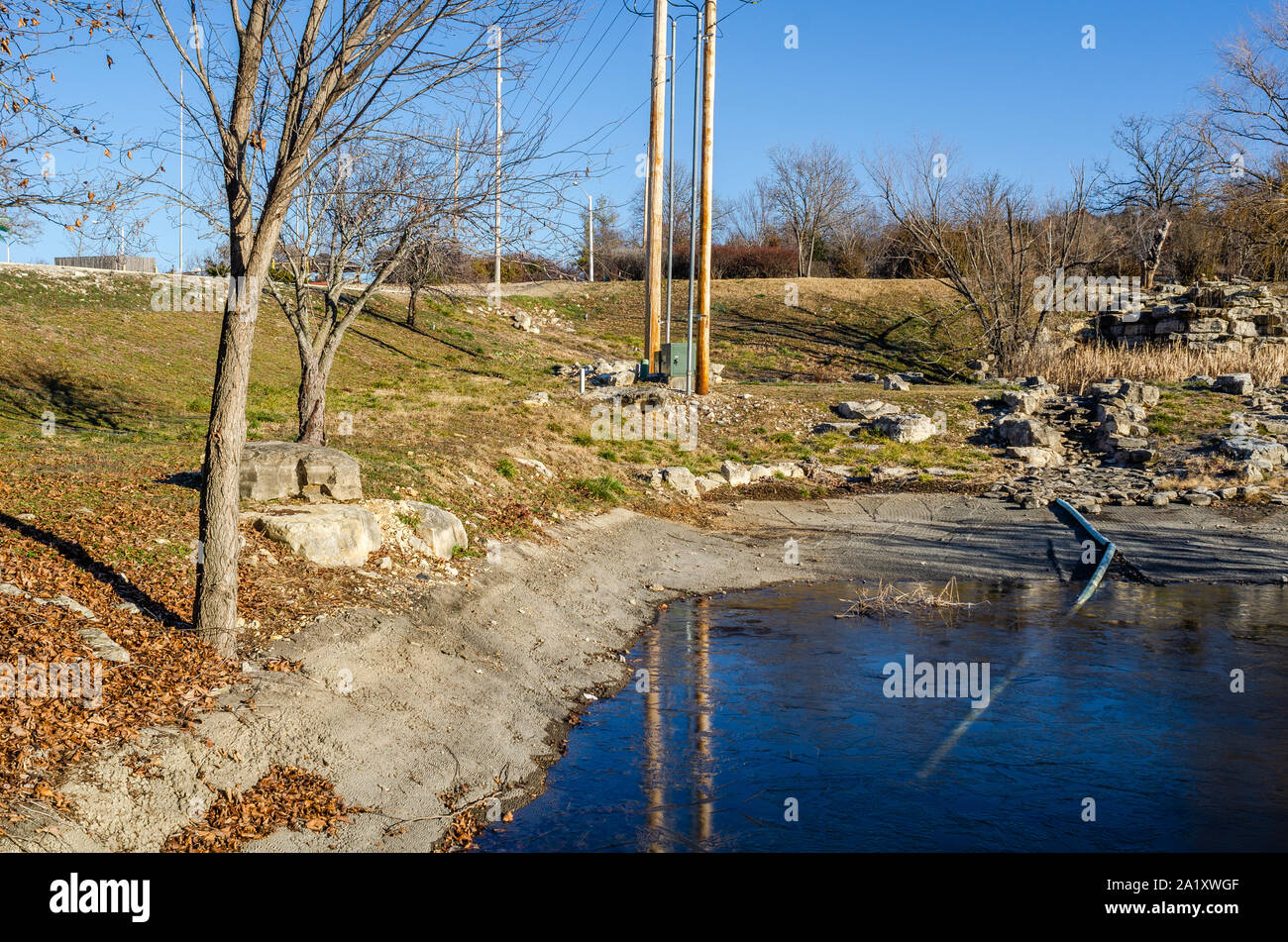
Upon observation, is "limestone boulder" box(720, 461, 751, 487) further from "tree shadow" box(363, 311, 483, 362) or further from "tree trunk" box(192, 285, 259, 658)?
"tree shadow" box(363, 311, 483, 362)

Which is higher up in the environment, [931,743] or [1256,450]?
[1256,450]

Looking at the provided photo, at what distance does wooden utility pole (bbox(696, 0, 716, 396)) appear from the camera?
24.3 metres

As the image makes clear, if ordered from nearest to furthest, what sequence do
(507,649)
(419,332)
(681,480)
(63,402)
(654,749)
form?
(654,749), (507,649), (681,480), (63,402), (419,332)

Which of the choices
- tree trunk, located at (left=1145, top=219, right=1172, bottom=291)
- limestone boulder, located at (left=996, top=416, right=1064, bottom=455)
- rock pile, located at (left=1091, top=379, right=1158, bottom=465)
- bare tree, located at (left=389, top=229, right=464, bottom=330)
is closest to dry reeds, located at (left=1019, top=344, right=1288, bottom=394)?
rock pile, located at (left=1091, top=379, right=1158, bottom=465)

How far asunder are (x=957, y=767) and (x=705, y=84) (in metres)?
20.0

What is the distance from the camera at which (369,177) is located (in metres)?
14.7

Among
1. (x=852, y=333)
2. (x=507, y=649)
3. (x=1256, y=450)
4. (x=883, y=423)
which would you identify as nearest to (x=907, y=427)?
(x=883, y=423)

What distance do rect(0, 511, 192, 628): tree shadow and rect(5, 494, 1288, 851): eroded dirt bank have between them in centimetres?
97

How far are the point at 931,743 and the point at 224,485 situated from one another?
19.0 feet

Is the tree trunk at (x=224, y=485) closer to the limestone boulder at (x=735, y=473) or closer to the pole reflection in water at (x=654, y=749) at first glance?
the pole reflection in water at (x=654, y=749)

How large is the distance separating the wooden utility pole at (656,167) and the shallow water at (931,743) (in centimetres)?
1422

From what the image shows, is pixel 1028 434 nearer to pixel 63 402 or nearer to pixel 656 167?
pixel 656 167

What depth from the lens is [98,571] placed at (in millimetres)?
8430

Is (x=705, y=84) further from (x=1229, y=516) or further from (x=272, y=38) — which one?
(x=272, y=38)
